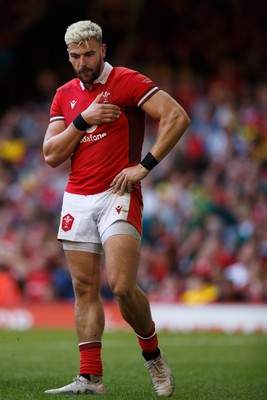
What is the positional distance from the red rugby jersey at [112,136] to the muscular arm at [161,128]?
3.1 inches

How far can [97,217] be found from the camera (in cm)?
741

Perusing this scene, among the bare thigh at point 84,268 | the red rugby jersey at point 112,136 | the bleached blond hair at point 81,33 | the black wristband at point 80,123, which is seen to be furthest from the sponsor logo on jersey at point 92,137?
the bare thigh at point 84,268

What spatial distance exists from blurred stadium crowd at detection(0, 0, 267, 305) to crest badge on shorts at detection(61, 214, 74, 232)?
28.1 ft

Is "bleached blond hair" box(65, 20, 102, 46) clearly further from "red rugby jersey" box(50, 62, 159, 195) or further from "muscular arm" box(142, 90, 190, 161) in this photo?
"muscular arm" box(142, 90, 190, 161)

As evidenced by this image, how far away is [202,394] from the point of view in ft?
24.4

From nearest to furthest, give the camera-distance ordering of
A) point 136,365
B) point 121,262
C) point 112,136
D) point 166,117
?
point 121,262, point 166,117, point 112,136, point 136,365

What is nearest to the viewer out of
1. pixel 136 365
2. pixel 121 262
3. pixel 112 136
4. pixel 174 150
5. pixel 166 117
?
pixel 121 262

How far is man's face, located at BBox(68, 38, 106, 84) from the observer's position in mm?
7285

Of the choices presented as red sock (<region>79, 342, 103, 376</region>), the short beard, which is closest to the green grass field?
red sock (<region>79, 342, 103, 376</region>)

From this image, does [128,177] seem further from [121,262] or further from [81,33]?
[81,33]

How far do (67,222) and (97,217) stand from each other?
228 millimetres

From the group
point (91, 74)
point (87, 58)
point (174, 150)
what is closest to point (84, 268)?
point (91, 74)

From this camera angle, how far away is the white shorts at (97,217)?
731 centimetres

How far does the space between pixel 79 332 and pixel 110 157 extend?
1.32m
